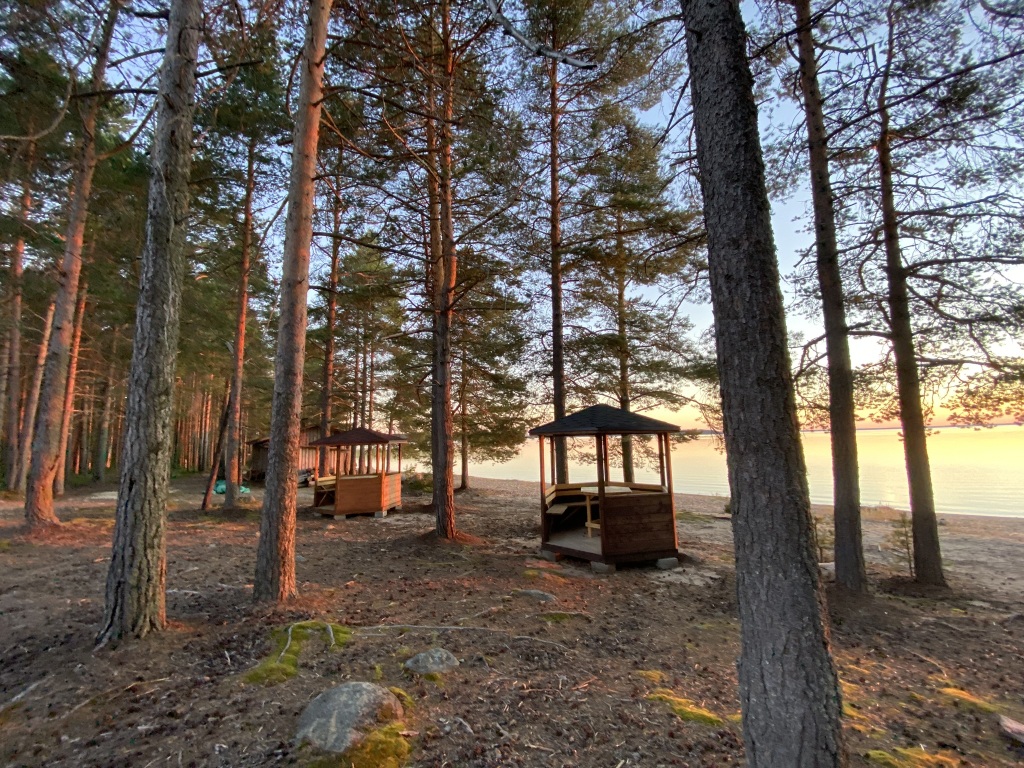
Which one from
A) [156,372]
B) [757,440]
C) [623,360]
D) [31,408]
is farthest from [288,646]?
[31,408]

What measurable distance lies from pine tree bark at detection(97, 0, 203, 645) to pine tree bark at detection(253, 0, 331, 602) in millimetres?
870

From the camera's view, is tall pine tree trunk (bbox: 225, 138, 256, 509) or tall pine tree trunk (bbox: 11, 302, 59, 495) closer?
tall pine tree trunk (bbox: 225, 138, 256, 509)

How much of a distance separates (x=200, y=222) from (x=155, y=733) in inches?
459

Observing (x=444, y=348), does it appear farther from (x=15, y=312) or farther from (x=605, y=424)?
(x=15, y=312)

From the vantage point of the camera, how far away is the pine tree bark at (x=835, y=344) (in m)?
5.14

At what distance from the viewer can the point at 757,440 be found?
73.5 inches

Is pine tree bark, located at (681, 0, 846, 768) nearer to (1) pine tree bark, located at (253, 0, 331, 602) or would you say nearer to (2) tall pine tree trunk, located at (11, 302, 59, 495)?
(1) pine tree bark, located at (253, 0, 331, 602)

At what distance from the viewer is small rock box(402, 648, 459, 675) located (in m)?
3.00

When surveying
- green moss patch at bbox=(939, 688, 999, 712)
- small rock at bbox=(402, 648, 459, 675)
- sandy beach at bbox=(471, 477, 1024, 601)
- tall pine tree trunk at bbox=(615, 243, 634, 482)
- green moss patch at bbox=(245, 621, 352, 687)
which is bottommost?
sandy beach at bbox=(471, 477, 1024, 601)

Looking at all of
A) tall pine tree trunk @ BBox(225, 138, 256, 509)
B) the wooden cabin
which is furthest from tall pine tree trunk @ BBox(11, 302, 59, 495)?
the wooden cabin

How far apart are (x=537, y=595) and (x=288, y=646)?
2.46 m

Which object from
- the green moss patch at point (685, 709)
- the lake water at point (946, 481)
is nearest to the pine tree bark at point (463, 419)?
the lake water at point (946, 481)

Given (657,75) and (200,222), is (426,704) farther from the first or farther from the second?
(200,222)

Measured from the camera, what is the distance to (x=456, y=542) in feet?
24.5
